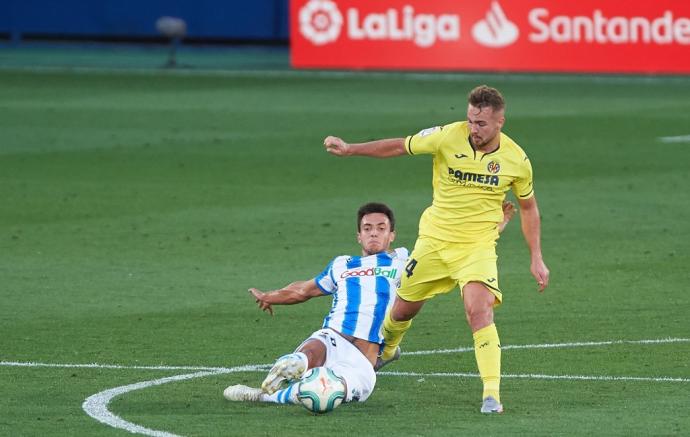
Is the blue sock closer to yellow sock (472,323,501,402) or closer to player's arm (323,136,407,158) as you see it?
yellow sock (472,323,501,402)

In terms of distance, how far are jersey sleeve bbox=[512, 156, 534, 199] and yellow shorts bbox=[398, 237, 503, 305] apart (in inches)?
13.9

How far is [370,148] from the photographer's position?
31.7ft

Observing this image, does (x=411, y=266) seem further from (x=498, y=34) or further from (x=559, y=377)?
(x=498, y=34)

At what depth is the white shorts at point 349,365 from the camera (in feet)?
30.8

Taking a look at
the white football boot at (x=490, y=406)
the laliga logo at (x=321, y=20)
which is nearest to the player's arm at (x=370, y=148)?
the white football boot at (x=490, y=406)

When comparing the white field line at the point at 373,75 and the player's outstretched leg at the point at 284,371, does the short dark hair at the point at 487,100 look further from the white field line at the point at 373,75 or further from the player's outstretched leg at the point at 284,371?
the white field line at the point at 373,75

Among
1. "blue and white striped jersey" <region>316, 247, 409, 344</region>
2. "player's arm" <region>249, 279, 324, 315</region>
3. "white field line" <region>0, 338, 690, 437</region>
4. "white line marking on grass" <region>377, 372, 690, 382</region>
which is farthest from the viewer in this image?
"white line marking on grass" <region>377, 372, 690, 382</region>

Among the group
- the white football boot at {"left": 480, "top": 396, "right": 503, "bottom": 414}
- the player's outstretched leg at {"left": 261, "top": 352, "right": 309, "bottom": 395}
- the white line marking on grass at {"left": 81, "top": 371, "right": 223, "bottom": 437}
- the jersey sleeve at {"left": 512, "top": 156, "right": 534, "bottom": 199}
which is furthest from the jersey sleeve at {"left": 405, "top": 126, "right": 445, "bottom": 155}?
the white line marking on grass at {"left": 81, "top": 371, "right": 223, "bottom": 437}

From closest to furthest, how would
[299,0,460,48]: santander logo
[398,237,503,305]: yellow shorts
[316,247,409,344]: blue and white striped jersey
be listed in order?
[398,237,503,305]: yellow shorts < [316,247,409,344]: blue and white striped jersey < [299,0,460,48]: santander logo

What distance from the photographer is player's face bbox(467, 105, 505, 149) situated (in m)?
9.44

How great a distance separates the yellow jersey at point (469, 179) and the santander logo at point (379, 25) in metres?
24.5

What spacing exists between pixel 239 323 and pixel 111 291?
1656 millimetres

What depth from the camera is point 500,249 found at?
1568 cm

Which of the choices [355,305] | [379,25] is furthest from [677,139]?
[355,305]
